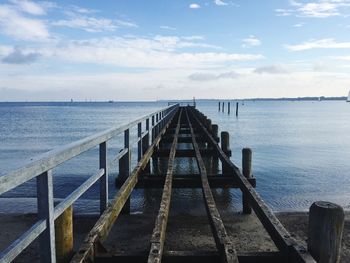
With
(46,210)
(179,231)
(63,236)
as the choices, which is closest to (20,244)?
(46,210)

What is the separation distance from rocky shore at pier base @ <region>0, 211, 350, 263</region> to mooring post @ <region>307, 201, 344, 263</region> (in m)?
1.33

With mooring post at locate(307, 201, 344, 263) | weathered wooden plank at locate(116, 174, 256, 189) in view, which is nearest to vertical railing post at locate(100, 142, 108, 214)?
weathered wooden plank at locate(116, 174, 256, 189)

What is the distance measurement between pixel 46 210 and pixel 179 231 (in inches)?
140

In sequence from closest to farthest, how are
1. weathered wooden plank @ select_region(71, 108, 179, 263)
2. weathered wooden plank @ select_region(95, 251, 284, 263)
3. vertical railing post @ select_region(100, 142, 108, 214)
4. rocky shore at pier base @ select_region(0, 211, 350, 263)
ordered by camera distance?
weathered wooden plank @ select_region(71, 108, 179, 263) → weathered wooden plank @ select_region(95, 251, 284, 263) → vertical railing post @ select_region(100, 142, 108, 214) → rocky shore at pier base @ select_region(0, 211, 350, 263)

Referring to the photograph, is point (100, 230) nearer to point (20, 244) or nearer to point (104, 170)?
point (104, 170)

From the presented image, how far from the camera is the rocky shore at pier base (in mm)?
5457

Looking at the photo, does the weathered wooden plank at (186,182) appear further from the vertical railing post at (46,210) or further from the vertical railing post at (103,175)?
the vertical railing post at (46,210)

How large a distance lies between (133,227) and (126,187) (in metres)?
0.81

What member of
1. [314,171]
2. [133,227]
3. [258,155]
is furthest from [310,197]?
[258,155]

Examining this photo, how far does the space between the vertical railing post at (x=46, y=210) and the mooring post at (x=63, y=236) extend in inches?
22.5

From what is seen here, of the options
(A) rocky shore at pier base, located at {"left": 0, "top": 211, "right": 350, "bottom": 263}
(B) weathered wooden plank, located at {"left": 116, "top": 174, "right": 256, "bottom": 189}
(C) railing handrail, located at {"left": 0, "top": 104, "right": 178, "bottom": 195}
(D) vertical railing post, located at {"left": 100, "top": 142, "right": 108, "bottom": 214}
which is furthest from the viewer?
(B) weathered wooden plank, located at {"left": 116, "top": 174, "right": 256, "bottom": 189}

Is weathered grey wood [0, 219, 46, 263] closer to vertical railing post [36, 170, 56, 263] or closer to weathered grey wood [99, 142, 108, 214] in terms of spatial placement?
vertical railing post [36, 170, 56, 263]

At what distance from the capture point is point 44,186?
9.33 ft

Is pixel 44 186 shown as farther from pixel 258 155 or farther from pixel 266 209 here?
pixel 258 155
